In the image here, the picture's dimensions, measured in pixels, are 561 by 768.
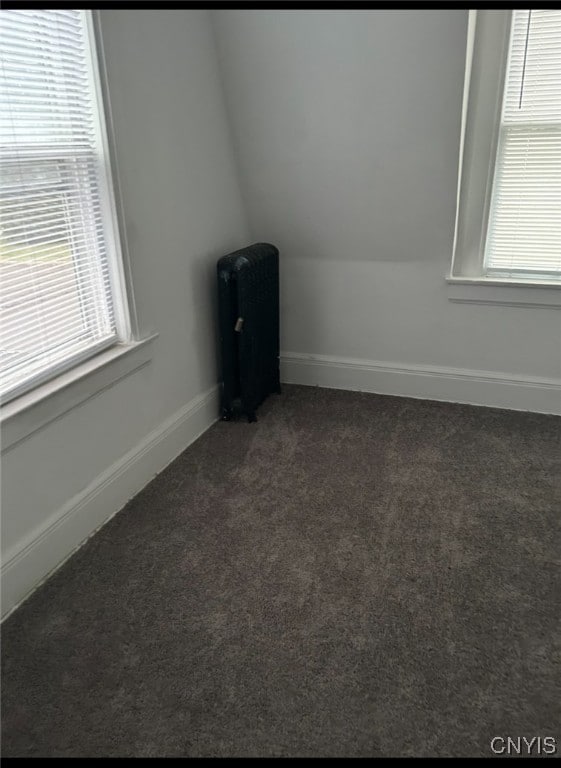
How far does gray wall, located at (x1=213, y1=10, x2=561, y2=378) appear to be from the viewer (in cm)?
240

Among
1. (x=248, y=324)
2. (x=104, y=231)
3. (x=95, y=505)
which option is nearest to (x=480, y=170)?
(x=248, y=324)

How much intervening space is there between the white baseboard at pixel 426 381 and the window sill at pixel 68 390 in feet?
3.95

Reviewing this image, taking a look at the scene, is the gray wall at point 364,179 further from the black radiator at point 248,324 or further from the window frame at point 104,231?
the window frame at point 104,231

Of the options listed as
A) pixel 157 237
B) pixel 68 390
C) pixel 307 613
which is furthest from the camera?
pixel 157 237

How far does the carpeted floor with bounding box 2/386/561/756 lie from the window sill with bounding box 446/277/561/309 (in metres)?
0.72

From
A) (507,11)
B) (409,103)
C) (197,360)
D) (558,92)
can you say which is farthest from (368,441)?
(507,11)

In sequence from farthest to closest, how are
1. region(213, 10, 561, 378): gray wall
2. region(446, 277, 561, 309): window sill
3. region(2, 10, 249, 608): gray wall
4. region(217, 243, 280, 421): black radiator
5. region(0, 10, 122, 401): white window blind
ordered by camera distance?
region(446, 277, 561, 309): window sill
region(217, 243, 280, 421): black radiator
region(213, 10, 561, 378): gray wall
region(2, 10, 249, 608): gray wall
region(0, 10, 122, 401): white window blind

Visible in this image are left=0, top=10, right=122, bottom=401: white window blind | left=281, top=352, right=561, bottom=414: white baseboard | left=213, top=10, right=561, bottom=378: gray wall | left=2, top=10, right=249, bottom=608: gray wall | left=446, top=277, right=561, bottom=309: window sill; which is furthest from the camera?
left=281, top=352, right=561, bottom=414: white baseboard

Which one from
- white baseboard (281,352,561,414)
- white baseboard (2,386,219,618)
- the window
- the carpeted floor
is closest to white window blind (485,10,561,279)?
the window

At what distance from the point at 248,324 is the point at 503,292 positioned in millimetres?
1263

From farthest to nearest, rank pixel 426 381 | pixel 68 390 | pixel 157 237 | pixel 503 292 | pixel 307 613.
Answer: pixel 426 381
pixel 503 292
pixel 157 237
pixel 68 390
pixel 307 613

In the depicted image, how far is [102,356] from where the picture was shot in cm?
220

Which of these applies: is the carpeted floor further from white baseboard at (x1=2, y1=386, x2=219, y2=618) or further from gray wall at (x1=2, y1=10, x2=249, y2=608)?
gray wall at (x1=2, y1=10, x2=249, y2=608)

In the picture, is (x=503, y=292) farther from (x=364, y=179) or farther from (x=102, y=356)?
(x=102, y=356)
